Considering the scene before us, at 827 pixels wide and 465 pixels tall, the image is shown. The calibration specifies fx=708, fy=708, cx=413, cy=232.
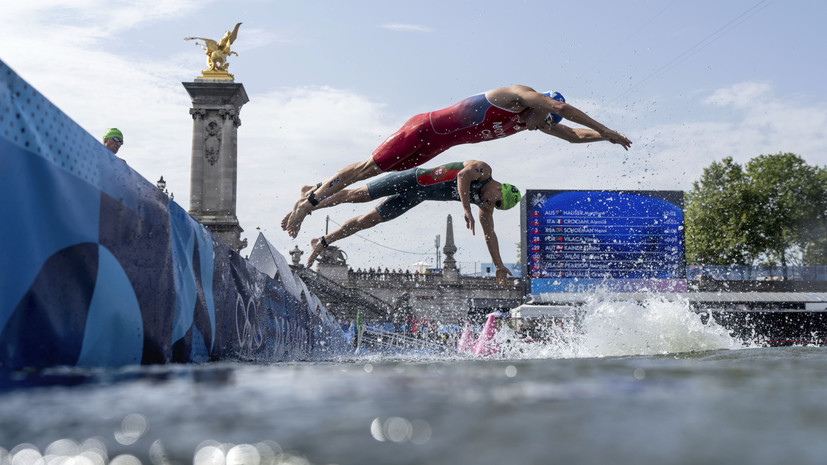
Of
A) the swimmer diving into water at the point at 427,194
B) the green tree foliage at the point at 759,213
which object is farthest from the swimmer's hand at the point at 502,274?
the green tree foliage at the point at 759,213

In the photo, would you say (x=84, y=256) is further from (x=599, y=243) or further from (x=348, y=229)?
(x=599, y=243)

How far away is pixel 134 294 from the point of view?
3898mm

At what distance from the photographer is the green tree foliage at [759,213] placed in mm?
48875

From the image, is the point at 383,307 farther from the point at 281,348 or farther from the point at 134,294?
the point at 134,294

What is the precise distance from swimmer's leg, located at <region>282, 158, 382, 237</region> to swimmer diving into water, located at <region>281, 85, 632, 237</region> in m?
0.01

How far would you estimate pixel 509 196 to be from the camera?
8.78 meters

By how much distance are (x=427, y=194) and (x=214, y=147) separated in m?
24.1

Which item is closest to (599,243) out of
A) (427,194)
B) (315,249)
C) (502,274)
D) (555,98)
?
(502,274)

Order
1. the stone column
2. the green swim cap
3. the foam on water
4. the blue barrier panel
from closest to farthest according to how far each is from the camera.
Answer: the blue barrier panel → the foam on water → the green swim cap → the stone column

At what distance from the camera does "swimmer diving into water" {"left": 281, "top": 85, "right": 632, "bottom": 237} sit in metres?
6.57

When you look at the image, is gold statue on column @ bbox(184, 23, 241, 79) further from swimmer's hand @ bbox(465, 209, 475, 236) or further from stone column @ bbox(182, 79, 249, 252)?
swimmer's hand @ bbox(465, 209, 475, 236)

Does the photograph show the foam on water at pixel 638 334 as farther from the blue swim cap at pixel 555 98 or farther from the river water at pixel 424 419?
the river water at pixel 424 419

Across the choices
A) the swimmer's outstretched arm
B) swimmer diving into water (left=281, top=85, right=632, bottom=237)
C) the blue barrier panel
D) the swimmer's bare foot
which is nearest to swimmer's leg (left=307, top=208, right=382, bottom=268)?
the swimmer's bare foot

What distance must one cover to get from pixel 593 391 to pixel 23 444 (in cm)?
136
